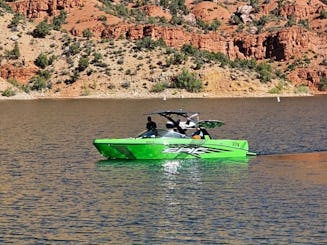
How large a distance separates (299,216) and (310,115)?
6125 cm

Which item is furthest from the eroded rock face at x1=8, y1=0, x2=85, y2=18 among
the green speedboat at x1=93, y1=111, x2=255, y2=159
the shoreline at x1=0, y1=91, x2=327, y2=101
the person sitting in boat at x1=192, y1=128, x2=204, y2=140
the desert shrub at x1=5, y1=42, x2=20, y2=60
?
the green speedboat at x1=93, y1=111, x2=255, y2=159

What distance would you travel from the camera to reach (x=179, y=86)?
145 m

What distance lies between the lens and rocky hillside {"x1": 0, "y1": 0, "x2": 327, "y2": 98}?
14438 centimetres

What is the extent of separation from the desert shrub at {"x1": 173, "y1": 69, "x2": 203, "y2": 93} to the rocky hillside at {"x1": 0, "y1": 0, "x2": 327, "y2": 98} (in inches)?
6.4

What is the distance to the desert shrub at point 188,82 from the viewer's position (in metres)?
143

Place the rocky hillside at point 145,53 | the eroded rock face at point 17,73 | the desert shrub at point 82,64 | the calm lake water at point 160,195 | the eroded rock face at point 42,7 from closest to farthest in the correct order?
the calm lake water at point 160,195
the rocky hillside at point 145,53
the desert shrub at point 82,64
the eroded rock face at point 17,73
the eroded rock face at point 42,7

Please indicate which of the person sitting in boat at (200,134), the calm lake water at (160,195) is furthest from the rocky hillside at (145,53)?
the person sitting in boat at (200,134)

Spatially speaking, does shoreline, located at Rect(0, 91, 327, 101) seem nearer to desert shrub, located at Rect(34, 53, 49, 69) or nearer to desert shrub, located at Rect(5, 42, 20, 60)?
desert shrub, located at Rect(34, 53, 49, 69)

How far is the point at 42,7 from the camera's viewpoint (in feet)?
615

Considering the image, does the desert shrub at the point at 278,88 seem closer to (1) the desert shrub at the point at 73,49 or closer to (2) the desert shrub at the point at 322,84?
(2) the desert shrub at the point at 322,84

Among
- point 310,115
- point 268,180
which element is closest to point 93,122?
point 310,115

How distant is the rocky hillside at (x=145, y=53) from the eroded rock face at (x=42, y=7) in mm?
213

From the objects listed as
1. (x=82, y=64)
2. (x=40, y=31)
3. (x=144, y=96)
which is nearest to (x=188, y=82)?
(x=144, y=96)

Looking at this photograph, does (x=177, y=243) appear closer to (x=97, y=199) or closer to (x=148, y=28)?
(x=97, y=199)
